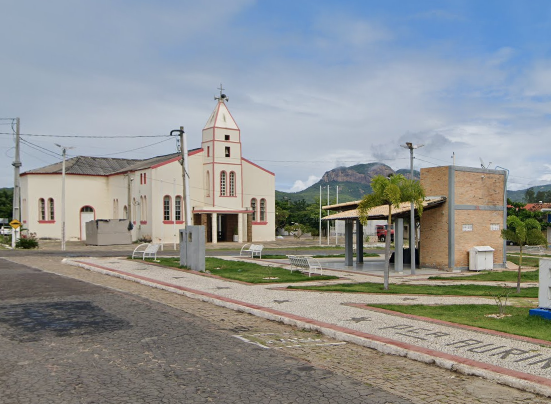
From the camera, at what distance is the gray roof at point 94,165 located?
181ft

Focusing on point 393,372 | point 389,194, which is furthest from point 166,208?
point 393,372

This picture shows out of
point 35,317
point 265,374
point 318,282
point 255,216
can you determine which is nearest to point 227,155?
point 255,216

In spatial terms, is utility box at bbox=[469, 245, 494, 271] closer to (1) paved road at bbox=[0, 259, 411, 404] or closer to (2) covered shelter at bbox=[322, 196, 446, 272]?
(2) covered shelter at bbox=[322, 196, 446, 272]

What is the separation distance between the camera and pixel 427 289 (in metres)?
16.2

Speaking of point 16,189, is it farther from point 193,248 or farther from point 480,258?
point 480,258

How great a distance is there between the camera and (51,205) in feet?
176

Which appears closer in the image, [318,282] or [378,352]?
[378,352]

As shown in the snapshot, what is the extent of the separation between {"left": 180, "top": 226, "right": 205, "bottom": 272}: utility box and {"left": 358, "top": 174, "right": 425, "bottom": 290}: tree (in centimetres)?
676

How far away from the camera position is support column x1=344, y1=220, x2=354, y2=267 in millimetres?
25781

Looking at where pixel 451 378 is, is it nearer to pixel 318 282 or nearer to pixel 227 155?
pixel 318 282

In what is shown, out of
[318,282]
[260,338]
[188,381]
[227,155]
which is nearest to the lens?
[188,381]

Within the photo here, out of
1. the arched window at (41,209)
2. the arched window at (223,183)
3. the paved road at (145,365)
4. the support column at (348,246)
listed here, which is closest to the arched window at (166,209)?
the arched window at (223,183)

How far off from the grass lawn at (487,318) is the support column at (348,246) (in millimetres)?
13330

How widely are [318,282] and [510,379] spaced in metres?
11.4
